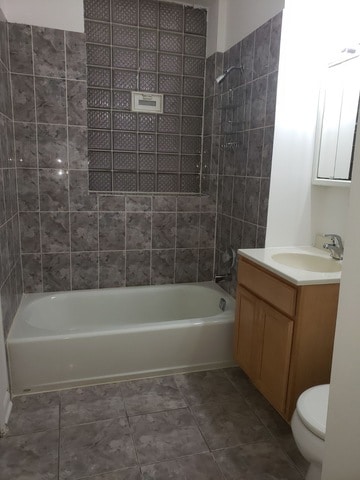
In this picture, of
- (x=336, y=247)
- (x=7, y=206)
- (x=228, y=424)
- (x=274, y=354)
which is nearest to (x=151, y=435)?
(x=228, y=424)

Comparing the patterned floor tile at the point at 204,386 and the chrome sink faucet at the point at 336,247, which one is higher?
the chrome sink faucet at the point at 336,247

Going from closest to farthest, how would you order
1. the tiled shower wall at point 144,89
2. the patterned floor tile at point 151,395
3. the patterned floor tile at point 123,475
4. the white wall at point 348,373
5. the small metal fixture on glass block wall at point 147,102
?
the white wall at point 348,373
the patterned floor tile at point 123,475
the patterned floor tile at point 151,395
the tiled shower wall at point 144,89
the small metal fixture on glass block wall at point 147,102

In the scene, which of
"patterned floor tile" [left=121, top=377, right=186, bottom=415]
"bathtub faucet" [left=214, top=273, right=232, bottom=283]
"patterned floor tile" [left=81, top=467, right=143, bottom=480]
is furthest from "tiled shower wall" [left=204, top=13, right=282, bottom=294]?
"patterned floor tile" [left=81, top=467, right=143, bottom=480]

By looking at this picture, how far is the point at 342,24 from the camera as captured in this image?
1948 mm

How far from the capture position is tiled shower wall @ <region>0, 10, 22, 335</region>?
1.97 m

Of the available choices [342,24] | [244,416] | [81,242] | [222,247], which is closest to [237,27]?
[342,24]

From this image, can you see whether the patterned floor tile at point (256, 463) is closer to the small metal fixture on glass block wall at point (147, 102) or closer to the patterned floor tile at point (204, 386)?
the patterned floor tile at point (204, 386)

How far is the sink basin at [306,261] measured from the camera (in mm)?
1967

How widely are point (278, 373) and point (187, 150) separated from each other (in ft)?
6.22

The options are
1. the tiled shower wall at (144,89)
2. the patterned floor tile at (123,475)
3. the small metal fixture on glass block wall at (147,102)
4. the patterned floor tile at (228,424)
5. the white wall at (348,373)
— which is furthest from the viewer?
the small metal fixture on glass block wall at (147,102)

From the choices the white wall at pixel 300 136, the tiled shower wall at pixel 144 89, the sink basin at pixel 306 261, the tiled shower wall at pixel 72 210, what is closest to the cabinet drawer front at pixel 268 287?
the sink basin at pixel 306 261

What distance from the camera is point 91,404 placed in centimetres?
195

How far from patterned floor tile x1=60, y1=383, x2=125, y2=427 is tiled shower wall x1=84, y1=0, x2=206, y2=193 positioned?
57.7 inches

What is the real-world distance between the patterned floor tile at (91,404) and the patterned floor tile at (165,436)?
150 mm
